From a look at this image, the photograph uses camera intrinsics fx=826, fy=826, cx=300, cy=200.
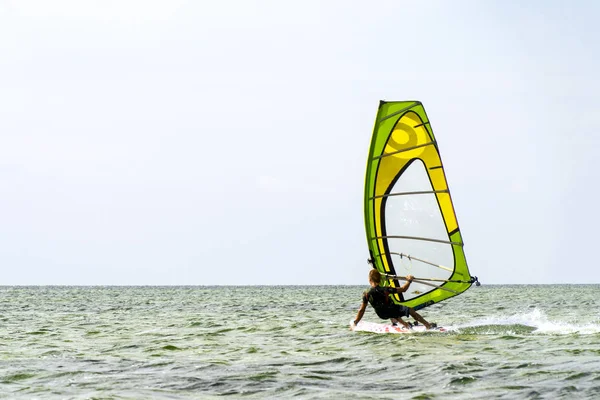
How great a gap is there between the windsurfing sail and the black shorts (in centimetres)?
66

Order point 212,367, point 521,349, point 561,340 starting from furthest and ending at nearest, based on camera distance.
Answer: point 561,340 → point 521,349 → point 212,367

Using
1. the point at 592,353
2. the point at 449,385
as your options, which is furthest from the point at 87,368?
the point at 592,353

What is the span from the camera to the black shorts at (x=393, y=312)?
1366cm

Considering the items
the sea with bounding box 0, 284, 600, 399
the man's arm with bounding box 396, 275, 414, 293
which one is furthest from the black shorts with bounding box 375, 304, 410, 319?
the man's arm with bounding box 396, 275, 414, 293

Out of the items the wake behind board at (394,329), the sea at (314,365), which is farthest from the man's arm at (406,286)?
the wake behind board at (394,329)

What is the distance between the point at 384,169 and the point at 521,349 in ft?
13.1

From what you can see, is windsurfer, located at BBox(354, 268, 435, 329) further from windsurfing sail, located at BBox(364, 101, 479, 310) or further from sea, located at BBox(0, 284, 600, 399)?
windsurfing sail, located at BBox(364, 101, 479, 310)

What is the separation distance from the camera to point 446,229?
555 inches

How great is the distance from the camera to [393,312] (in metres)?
13.7

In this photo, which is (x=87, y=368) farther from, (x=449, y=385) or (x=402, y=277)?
(x=402, y=277)

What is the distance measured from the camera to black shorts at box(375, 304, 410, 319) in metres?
13.7

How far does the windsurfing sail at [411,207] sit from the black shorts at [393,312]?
66 centimetres

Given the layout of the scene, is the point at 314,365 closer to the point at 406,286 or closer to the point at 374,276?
the point at 406,286

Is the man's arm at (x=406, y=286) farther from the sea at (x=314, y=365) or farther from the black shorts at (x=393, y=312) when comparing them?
the sea at (x=314, y=365)
